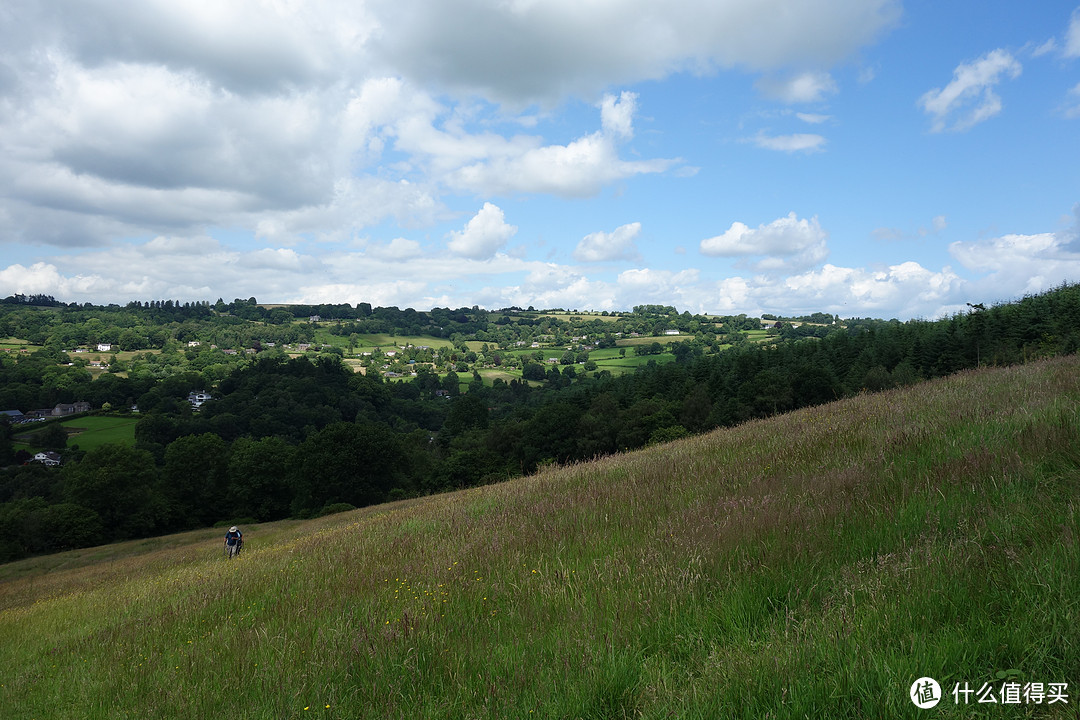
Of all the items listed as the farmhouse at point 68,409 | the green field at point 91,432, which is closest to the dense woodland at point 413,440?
the green field at point 91,432

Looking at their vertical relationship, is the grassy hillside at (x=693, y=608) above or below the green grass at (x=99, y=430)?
above

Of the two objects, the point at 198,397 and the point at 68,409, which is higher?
the point at 198,397

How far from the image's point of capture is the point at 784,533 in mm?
4367

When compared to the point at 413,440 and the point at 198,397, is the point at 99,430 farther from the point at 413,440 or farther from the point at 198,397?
the point at 413,440

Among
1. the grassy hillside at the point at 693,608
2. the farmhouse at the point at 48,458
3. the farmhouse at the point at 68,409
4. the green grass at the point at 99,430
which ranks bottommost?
the farmhouse at the point at 48,458

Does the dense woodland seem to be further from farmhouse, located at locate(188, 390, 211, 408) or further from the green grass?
farmhouse, located at locate(188, 390, 211, 408)

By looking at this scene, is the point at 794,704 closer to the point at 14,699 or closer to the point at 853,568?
the point at 853,568

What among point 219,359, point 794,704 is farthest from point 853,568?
point 219,359

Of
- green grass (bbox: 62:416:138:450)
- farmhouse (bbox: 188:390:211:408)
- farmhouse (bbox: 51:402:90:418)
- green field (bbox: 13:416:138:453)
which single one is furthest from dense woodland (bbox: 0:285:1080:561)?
farmhouse (bbox: 51:402:90:418)

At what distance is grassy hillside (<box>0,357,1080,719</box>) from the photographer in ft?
8.76

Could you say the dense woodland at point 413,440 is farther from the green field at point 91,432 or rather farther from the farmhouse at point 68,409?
the farmhouse at point 68,409

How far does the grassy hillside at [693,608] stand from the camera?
2.67 meters

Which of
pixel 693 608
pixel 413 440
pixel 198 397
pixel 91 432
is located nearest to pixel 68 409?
pixel 198 397

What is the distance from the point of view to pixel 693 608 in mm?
3676
